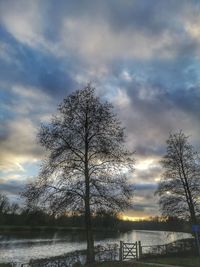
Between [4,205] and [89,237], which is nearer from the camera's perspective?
[89,237]

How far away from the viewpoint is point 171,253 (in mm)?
23500

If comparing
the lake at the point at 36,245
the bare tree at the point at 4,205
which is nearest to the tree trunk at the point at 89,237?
the lake at the point at 36,245

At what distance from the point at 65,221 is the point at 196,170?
1493 cm

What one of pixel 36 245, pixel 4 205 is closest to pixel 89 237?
pixel 36 245

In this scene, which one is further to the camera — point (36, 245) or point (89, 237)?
point (36, 245)

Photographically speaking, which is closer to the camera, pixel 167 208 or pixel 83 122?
pixel 83 122

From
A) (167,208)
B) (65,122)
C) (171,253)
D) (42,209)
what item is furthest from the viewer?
(167,208)

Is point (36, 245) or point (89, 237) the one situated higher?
point (36, 245)

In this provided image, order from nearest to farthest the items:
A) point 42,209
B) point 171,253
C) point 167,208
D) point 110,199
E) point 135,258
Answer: point 42,209 < point 110,199 < point 135,258 < point 171,253 < point 167,208

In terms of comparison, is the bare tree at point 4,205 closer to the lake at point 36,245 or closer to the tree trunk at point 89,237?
the lake at point 36,245

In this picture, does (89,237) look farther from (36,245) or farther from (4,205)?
(4,205)

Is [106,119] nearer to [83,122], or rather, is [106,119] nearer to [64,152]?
[83,122]

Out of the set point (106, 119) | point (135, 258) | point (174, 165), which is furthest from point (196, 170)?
point (106, 119)

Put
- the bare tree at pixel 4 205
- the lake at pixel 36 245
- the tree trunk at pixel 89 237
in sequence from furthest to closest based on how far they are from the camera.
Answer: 1. the bare tree at pixel 4 205
2. the lake at pixel 36 245
3. the tree trunk at pixel 89 237
